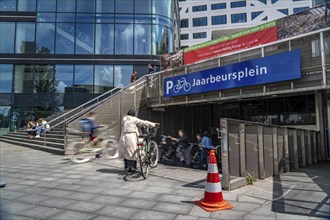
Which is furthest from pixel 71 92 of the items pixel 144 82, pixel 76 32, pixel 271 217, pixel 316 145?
pixel 271 217

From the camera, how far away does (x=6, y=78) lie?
83.6 ft

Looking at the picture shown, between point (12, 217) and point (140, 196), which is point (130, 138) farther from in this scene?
point (12, 217)

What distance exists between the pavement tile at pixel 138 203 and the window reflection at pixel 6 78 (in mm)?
23768

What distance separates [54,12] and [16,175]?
872 inches

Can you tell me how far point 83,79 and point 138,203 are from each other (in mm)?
21847

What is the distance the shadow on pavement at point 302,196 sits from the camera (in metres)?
4.89

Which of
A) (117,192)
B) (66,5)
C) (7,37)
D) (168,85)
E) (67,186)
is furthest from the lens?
(66,5)

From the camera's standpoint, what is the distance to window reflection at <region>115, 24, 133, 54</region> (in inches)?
1024

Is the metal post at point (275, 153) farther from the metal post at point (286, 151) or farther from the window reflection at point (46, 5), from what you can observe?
the window reflection at point (46, 5)

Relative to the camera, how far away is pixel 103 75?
25.8 m

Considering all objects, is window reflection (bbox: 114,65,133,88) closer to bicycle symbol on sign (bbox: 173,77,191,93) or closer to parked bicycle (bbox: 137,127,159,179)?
bicycle symbol on sign (bbox: 173,77,191,93)

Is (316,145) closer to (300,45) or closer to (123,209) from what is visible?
(300,45)

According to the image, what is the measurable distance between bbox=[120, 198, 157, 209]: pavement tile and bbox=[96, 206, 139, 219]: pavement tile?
0.58 ft

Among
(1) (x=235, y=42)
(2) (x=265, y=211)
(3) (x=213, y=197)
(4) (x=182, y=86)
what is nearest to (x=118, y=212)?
(3) (x=213, y=197)
